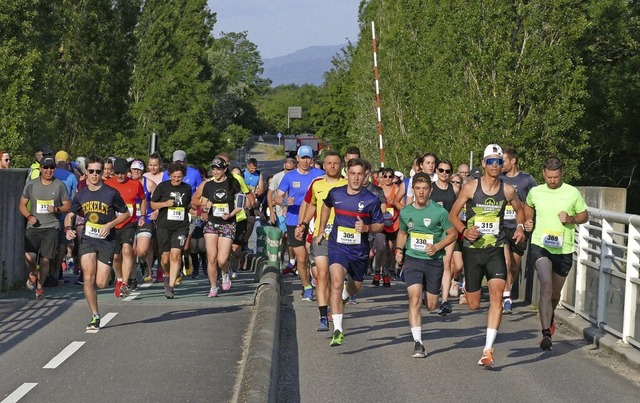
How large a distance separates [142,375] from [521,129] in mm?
24121

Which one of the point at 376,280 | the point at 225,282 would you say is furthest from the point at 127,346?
the point at 376,280

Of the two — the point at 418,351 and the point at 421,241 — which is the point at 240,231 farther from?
the point at 418,351

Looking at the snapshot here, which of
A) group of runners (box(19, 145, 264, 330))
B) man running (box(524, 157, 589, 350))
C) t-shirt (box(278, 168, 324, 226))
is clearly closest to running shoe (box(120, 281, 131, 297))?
group of runners (box(19, 145, 264, 330))

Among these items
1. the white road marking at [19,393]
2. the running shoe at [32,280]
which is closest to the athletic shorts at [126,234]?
the running shoe at [32,280]

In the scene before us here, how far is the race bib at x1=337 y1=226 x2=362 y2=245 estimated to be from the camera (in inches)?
482

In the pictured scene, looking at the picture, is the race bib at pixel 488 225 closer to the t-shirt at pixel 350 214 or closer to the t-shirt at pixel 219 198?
the t-shirt at pixel 350 214

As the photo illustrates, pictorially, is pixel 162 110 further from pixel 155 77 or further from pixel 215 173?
pixel 215 173

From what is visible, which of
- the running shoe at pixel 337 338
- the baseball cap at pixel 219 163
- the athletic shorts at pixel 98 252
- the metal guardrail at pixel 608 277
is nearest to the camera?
the running shoe at pixel 337 338

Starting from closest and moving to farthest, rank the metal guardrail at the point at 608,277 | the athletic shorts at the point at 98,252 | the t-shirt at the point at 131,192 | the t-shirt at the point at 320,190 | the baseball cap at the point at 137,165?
the metal guardrail at the point at 608,277
the athletic shorts at the point at 98,252
the t-shirt at the point at 320,190
the t-shirt at the point at 131,192
the baseball cap at the point at 137,165

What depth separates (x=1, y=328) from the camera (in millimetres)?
13016

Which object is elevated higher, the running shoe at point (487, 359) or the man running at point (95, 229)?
the man running at point (95, 229)

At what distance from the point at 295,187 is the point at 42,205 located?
3.36 metres

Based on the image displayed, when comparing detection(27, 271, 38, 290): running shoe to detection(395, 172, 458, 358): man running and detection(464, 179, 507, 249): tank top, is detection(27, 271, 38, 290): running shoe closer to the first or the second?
detection(395, 172, 458, 358): man running

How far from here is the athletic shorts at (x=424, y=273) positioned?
11828 mm
